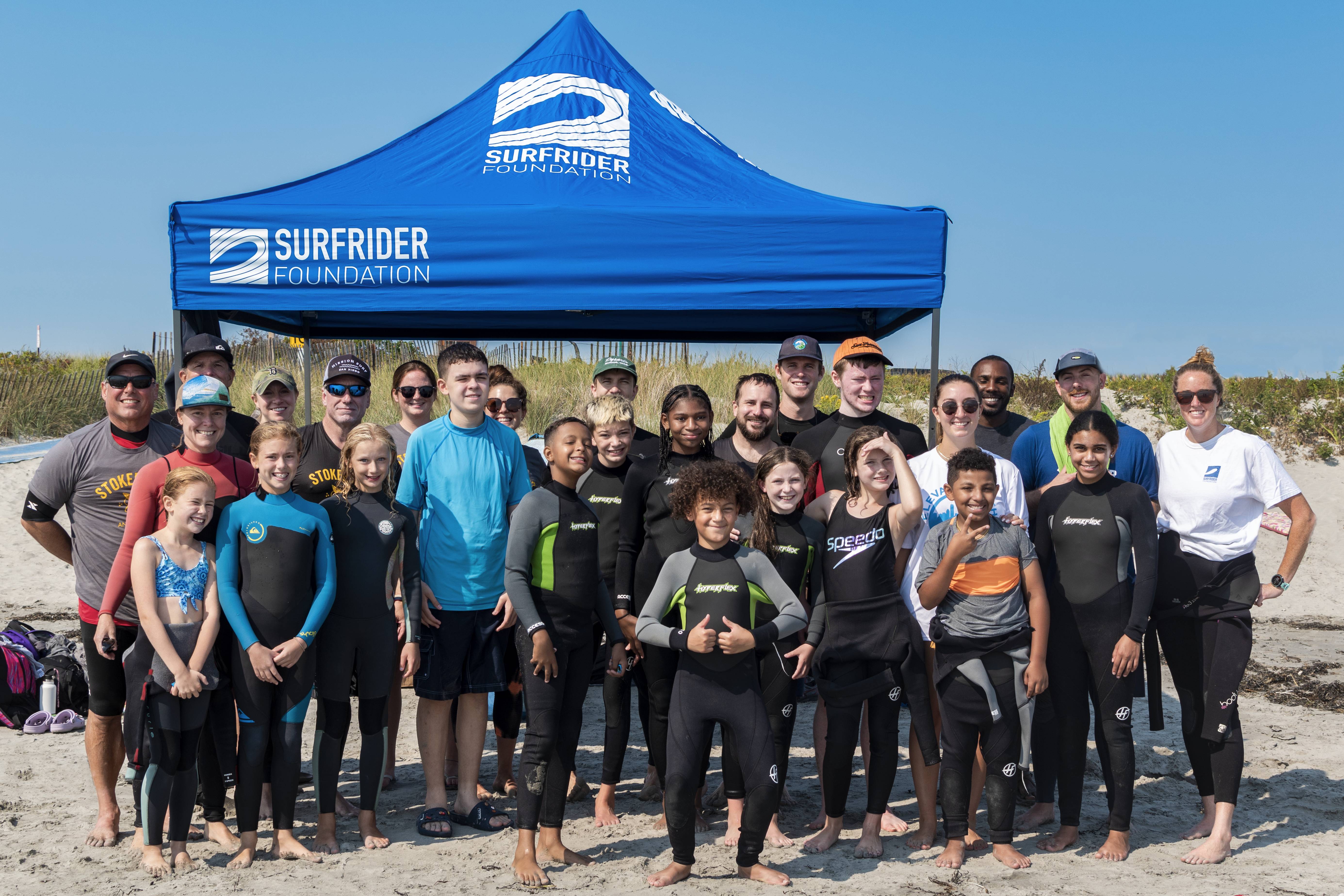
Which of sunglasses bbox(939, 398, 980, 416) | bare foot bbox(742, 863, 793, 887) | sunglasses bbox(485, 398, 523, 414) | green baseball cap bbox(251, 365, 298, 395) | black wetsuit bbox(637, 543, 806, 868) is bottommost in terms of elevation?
bare foot bbox(742, 863, 793, 887)

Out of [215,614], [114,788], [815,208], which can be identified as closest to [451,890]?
[215,614]

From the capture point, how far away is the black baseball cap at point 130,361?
4137 mm

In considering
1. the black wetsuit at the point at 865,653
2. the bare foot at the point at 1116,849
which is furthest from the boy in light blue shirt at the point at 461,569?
the bare foot at the point at 1116,849

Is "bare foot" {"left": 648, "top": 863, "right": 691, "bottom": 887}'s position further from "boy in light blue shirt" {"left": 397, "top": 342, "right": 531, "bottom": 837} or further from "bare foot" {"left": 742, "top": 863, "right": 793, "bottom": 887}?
"boy in light blue shirt" {"left": 397, "top": 342, "right": 531, "bottom": 837}

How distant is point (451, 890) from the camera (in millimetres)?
3582

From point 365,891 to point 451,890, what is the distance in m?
0.31

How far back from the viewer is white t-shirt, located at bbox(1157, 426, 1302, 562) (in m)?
4.07

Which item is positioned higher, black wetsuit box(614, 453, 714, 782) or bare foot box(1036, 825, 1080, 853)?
black wetsuit box(614, 453, 714, 782)

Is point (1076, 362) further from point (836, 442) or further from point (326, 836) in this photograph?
point (326, 836)

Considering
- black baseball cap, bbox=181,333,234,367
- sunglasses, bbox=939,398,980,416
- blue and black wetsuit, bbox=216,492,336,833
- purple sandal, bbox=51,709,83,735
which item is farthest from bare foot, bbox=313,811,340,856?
sunglasses, bbox=939,398,980,416

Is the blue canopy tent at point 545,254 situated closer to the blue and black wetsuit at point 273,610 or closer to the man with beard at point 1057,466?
the man with beard at point 1057,466

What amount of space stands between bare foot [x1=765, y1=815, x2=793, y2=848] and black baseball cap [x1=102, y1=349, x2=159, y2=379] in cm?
327

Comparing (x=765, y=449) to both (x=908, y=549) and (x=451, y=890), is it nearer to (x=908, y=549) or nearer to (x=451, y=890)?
(x=908, y=549)

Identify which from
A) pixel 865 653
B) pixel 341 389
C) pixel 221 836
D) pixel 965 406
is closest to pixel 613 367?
pixel 341 389
